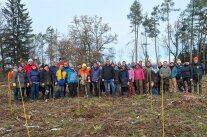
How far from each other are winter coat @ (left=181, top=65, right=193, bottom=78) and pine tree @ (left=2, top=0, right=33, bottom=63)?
3494 cm

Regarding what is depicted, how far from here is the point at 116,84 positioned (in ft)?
58.3

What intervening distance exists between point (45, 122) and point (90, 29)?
44953 millimetres

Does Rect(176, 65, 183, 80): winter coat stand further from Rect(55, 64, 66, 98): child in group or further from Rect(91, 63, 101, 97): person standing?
Rect(55, 64, 66, 98): child in group

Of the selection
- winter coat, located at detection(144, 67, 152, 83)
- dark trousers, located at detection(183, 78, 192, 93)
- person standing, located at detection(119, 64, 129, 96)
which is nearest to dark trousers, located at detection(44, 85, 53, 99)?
person standing, located at detection(119, 64, 129, 96)

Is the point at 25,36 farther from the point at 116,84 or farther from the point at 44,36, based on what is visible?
the point at 116,84

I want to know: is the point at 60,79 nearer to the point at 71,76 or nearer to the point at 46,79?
the point at 71,76

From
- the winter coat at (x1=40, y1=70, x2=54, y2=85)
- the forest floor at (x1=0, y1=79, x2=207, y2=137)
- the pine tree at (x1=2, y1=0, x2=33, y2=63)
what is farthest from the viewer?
the pine tree at (x1=2, y1=0, x2=33, y2=63)

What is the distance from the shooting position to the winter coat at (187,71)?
1734cm

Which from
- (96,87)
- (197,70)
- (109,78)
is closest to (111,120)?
(109,78)

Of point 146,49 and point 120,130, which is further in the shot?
point 146,49

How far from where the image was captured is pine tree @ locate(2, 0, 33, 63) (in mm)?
48625

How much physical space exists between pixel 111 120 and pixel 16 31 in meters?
42.0

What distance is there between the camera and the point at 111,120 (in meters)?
10.3

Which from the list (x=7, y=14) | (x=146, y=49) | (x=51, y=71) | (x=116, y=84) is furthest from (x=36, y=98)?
(x=146, y=49)
